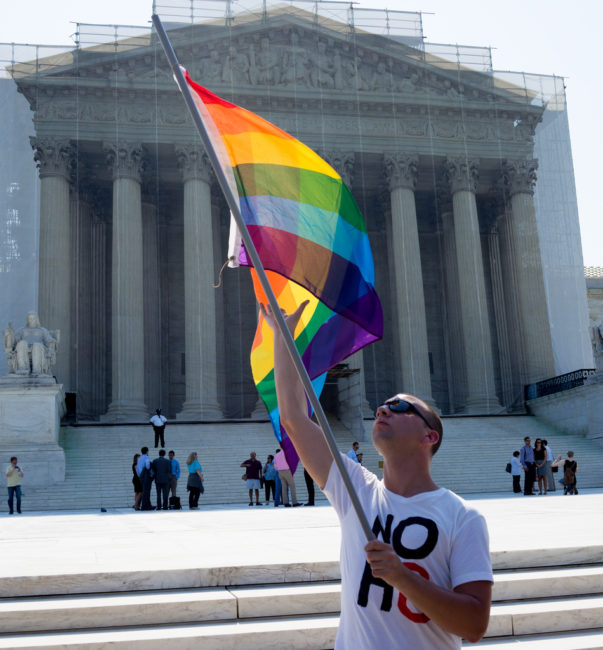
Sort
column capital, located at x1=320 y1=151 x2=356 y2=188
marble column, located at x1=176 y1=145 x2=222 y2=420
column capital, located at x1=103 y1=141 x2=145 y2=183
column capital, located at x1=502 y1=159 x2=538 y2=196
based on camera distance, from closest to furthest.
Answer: marble column, located at x1=176 y1=145 x2=222 y2=420, column capital, located at x1=103 y1=141 x2=145 y2=183, column capital, located at x1=320 y1=151 x2=356 y2=188, column capital, located at x1=502 y1=159 x2=538 y2=196

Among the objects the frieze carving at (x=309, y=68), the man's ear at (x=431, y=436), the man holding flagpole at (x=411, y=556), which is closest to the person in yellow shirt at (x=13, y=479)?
the man holding flagpole at (x=411, y=556)

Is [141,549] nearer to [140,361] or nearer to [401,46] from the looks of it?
[140,361]

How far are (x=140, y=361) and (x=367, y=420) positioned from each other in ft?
31.8

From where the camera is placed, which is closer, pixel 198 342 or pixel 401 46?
pixel 198 342

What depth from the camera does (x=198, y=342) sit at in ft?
113

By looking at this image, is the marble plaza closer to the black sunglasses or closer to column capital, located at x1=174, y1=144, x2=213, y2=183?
the black sunglasses

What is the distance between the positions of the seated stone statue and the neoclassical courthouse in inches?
293

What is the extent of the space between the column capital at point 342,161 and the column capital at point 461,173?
4.78 meters

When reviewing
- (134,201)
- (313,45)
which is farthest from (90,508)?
(313,45)

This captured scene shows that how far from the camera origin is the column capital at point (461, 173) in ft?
126

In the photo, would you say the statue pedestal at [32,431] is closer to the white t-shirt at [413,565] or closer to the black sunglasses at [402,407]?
the white t-shirt at [413,565]

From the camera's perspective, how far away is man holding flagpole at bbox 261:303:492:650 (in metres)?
2.66

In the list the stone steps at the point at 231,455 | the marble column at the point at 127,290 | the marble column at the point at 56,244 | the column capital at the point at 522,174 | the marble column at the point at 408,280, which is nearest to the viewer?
the stone steps at the point at 231,455

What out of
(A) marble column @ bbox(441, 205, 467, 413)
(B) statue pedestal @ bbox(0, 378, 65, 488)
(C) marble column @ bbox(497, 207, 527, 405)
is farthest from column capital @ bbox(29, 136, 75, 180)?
(C) marble column @ bbox(497, 207, 527, 405)
